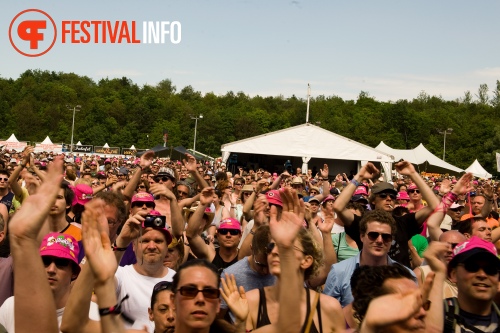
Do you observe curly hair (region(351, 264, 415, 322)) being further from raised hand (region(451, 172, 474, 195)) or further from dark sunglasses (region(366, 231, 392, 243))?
raised hand (region(451, 172, 474, 195))

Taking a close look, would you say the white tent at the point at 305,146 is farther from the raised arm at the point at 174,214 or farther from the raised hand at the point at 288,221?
the raised hand at the point at 288,221

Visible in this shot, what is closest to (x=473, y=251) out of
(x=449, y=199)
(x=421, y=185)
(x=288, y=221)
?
(x=288, y=221)

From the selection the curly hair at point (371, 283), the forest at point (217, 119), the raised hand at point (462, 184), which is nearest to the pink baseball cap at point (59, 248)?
the curly hair at point (371, 283)

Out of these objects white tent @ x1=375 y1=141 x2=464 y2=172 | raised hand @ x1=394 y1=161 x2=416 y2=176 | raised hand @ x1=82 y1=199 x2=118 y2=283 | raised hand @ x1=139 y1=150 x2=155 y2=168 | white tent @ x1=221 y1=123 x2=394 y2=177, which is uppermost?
raised hand @ x1=394 y1=161 x2=416 y2=176

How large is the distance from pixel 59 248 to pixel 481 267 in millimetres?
2481

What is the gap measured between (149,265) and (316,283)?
1.42 m

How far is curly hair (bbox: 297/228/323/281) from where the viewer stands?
407 cm

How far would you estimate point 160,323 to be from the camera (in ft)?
12.4

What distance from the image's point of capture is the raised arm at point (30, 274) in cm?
262

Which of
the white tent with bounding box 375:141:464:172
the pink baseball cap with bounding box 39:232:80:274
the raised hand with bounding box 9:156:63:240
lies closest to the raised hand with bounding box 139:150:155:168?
the pink baseball cap with bounding box 39:232:80:274

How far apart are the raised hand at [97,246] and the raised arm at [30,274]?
1.01ft

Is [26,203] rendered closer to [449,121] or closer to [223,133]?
[223,133]

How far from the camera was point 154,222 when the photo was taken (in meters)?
4.79

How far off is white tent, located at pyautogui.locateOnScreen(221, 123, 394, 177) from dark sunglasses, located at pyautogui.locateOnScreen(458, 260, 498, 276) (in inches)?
1395
